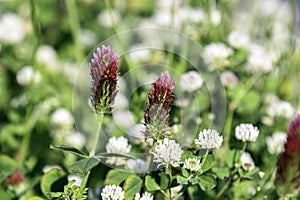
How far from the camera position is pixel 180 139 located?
3.95 ft

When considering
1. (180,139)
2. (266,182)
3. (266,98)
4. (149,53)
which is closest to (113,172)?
(180,139)

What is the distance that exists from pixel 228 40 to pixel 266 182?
761 mm

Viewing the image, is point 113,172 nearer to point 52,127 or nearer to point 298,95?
point 52,127

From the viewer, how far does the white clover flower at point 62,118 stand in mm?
1737

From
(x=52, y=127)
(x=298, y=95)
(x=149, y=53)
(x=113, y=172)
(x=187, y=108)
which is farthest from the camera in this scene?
(x=149, y=53)

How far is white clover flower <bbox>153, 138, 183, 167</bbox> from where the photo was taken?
3.10 ft

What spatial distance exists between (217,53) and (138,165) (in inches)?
26.8

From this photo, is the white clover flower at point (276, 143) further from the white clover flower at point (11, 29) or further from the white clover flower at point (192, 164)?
the white clover flower at point (11, 29)

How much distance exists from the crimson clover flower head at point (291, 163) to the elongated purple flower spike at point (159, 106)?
9.0 inches

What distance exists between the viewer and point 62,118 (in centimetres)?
175

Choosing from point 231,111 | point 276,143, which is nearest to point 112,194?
point 276,143

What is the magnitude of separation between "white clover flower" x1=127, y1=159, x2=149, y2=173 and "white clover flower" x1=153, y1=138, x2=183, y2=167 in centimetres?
15

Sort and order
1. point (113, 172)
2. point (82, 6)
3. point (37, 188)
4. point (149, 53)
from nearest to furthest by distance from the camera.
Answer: point (113, 172) → point (37, 188) → point (149, 53) → point (82, 6)

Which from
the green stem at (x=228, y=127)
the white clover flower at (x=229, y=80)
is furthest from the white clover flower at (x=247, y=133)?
the white clover flower at (x=229, y=80)
